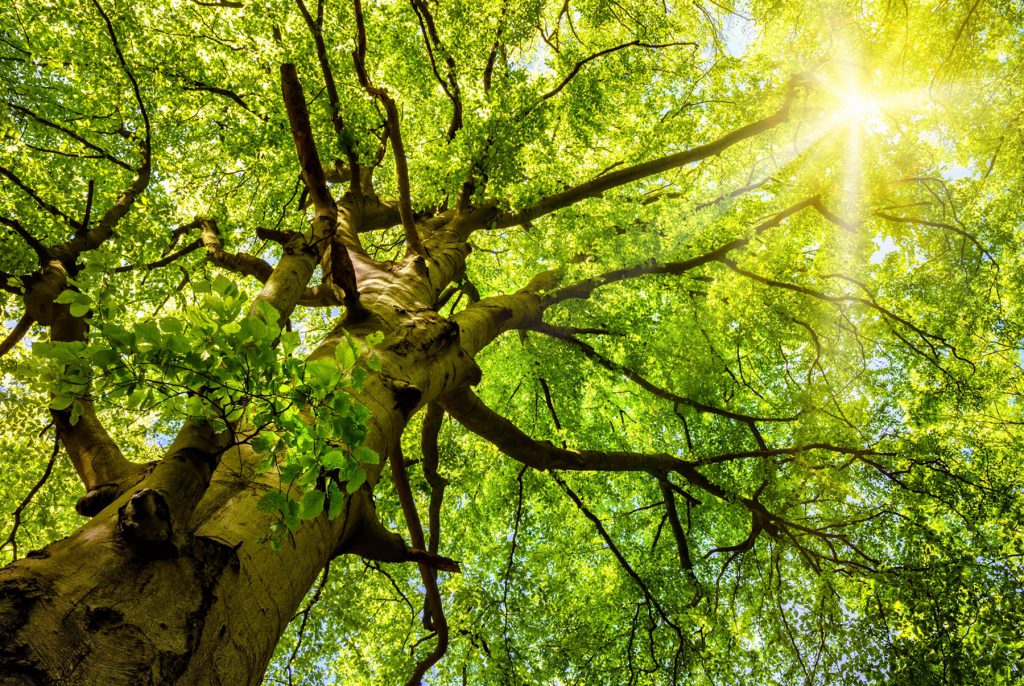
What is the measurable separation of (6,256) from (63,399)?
4.35 metres

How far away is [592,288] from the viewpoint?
678 cm

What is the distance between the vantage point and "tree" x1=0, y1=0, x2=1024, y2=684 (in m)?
4.99

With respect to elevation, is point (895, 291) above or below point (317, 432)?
above

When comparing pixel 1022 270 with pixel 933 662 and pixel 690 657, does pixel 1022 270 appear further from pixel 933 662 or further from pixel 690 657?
pixel 690 657

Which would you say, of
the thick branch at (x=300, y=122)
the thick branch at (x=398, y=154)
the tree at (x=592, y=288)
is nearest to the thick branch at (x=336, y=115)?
the tree at (x=592, y=288)

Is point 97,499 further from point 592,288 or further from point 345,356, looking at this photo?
point 592,288

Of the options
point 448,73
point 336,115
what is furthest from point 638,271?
point 336,115

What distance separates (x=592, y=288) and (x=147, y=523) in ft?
19.0

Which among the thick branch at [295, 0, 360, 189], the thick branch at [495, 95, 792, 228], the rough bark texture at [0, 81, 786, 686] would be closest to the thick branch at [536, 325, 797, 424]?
the thick branch at [495, 95, 792, 228]

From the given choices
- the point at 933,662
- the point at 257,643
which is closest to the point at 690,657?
the point at 933,662

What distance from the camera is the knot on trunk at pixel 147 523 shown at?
4.99 ft

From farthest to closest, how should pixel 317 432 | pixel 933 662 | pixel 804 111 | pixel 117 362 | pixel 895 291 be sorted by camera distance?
pixel 895 291 < pixel 804 111 < pixel 933 662 < pixel 317 432 < pixel 117 362

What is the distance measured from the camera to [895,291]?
8.64 meters

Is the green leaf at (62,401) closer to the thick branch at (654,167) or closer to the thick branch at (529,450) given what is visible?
the thick branch at (529,450)
